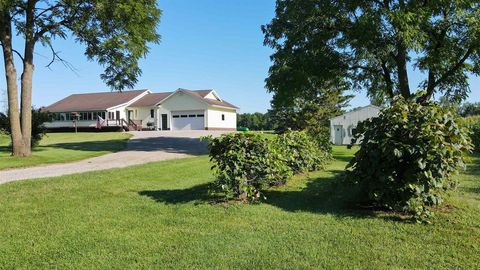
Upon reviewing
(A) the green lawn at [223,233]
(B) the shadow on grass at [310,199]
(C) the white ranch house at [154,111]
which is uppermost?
(C) the white ranch house at [154,111]

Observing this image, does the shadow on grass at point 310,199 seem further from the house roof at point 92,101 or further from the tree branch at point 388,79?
the house roof at point 92,101

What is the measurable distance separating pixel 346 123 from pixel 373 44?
78.1 feet

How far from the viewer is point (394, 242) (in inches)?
185

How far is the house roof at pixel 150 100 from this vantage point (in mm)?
47372

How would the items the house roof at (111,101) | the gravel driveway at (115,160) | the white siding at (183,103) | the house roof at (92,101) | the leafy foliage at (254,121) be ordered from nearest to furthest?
1. the gravel driveway at (115,160)
2. the white siding at (183,103)
3. the house roof at (111,101)
4. the house roof at (92,101)
5. the leafy foliage at (254,121)

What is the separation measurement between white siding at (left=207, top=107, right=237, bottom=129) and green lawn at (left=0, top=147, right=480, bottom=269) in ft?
122

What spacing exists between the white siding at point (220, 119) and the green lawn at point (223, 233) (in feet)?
122

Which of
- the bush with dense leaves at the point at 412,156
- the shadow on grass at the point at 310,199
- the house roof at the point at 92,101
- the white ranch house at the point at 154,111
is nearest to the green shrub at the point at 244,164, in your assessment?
the shadow on grass at the point at 310,199

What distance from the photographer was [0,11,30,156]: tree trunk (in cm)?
1686

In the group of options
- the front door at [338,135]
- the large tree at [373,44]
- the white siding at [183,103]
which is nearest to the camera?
the large tree at [373,44]

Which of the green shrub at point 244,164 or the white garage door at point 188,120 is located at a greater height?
the white garage door at point 188,120

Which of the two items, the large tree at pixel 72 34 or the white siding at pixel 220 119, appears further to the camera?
the white siding at pixel 220 119

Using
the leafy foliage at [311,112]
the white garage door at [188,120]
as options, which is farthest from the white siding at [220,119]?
the leafy foliage at [311,112]

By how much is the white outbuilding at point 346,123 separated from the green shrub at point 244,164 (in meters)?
33.8
